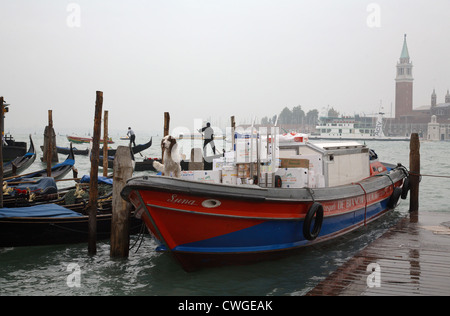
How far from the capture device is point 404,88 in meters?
140

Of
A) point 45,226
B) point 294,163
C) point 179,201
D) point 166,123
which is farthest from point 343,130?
point 179,201

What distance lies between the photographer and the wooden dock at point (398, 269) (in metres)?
6.30

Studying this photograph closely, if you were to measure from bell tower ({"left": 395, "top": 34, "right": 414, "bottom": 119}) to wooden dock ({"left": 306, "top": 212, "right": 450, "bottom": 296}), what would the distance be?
5336 inches

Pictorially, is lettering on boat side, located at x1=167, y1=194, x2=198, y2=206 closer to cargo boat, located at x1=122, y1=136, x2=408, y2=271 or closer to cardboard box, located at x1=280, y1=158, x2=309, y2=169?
cargo boat, located at x1=122, y1=136, x2=408, y2=271

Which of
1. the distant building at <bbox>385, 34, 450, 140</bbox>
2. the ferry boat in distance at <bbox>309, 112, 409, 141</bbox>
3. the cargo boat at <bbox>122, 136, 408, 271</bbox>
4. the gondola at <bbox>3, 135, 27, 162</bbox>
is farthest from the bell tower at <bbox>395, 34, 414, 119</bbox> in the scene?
the cargo boat at <bbox>122, 136, 408, 271</bbox>

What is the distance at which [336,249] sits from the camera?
31.3 feet

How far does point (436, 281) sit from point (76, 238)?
6.85m

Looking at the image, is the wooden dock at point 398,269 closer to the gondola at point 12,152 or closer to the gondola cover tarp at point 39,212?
the gondola cover tarp at point 39,212

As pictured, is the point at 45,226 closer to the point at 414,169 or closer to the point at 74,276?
the point at 74,276

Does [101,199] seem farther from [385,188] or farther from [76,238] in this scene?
[385,188]

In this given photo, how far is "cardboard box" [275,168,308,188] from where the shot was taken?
855cm
